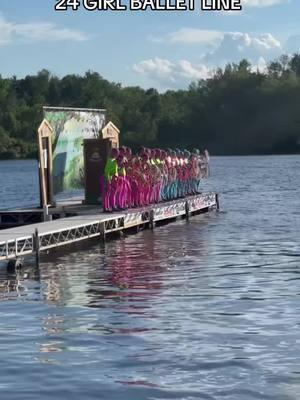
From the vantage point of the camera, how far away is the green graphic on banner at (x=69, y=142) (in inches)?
1072

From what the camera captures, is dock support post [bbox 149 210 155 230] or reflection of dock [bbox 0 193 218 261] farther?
dock support post [bbox 149 210 155 230]

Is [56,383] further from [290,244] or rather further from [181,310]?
[290,244]

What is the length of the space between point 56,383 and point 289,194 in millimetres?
37566

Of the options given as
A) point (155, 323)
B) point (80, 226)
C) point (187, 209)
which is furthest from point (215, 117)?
point (155, 323)

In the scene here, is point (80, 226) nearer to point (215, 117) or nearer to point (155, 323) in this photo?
point (155, 323)

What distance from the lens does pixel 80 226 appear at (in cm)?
2189

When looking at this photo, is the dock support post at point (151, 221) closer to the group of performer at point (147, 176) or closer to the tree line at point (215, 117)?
the group of performer at point (147, 176)

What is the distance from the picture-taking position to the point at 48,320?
13656 millimetres

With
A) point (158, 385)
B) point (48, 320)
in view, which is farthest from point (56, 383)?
point (48, 320)

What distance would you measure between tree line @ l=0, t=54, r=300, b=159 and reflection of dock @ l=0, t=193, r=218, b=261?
91.6 m

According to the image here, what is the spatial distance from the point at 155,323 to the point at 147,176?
14.5 m

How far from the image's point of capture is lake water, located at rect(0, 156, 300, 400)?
1052 centimetres

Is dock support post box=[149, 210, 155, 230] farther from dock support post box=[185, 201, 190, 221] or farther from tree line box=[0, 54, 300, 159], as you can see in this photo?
tree line box=[0, 54, 300, 159]

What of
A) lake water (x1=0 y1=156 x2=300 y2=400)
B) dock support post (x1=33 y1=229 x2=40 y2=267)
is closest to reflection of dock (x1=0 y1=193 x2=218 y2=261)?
dock support post (x1=33 y1=229 x2=40 y2=267)
